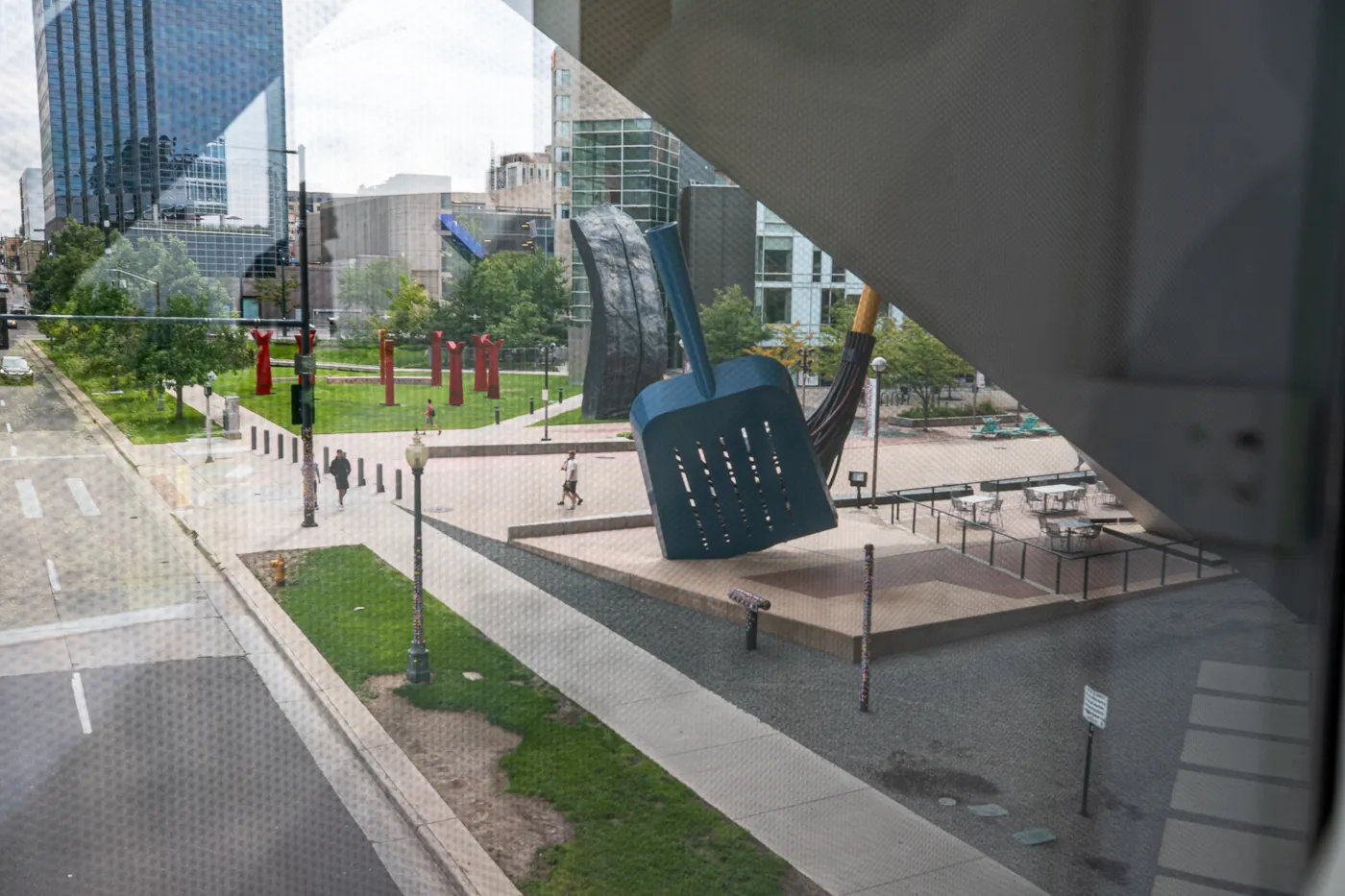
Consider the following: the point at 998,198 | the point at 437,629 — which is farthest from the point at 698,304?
the point at 437,629

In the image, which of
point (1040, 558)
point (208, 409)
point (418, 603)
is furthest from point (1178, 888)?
point (208, 409)

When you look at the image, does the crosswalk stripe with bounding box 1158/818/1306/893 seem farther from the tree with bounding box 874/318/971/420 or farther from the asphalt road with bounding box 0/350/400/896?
the asphalt road with bounding box 0/350/400/896

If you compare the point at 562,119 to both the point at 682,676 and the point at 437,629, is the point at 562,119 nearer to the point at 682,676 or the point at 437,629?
the point at 437,629

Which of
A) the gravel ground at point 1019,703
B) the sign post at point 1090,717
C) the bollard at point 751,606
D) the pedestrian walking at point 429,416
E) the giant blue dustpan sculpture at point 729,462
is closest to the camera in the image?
the pedestrian walking at point 429,416

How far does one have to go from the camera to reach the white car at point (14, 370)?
1.65 m

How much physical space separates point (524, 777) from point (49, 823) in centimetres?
81

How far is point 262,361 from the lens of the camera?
6.11 feet

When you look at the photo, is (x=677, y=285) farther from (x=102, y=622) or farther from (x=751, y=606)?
(x=102, y=622)

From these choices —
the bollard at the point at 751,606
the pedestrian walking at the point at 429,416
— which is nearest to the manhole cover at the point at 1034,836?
the bollard at the point at 751,606

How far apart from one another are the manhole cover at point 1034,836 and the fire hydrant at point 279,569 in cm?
158

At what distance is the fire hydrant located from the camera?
195 centimetres

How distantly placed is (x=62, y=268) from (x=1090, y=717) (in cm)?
226

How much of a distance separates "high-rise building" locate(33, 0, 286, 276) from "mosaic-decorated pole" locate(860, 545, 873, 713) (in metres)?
1.67

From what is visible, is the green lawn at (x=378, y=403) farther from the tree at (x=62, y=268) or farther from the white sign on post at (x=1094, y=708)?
the white sign on post at (x=1094, y=708)
